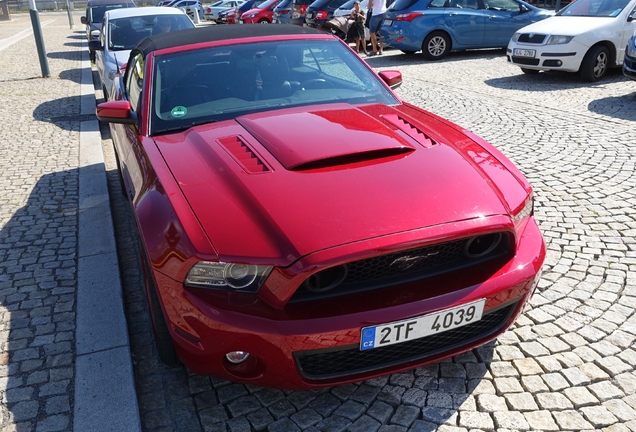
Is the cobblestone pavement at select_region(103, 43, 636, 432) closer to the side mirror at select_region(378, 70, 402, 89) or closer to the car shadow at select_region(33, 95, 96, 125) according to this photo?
the side mirror at select_region(378, 70, 402, 89)

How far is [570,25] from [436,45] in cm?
380

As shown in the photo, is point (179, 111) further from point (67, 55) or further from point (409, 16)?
point (67, 55)

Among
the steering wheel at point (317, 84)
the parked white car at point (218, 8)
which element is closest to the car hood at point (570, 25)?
the steering wheel at point (317, 84)

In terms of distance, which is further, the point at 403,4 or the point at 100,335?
the point at 403,4

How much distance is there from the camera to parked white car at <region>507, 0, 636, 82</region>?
32.0 ft

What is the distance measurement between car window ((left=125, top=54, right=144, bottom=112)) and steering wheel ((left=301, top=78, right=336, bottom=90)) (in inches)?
43.9

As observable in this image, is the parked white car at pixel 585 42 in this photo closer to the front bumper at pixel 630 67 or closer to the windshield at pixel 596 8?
the windshield at pixel 596 8

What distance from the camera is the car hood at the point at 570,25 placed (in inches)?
386

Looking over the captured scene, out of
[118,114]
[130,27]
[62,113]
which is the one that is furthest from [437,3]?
[118,114]

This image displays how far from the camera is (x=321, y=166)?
2.83 metres

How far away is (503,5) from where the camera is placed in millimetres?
13742

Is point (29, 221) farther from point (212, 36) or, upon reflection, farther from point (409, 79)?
point (409, 79)

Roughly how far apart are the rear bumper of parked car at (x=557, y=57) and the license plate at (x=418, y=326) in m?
8.69

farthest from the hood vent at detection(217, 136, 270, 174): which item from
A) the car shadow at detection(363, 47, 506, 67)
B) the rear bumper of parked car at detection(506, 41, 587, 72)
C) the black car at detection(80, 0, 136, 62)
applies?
the black car at detection(80, 0, 136, 62)
